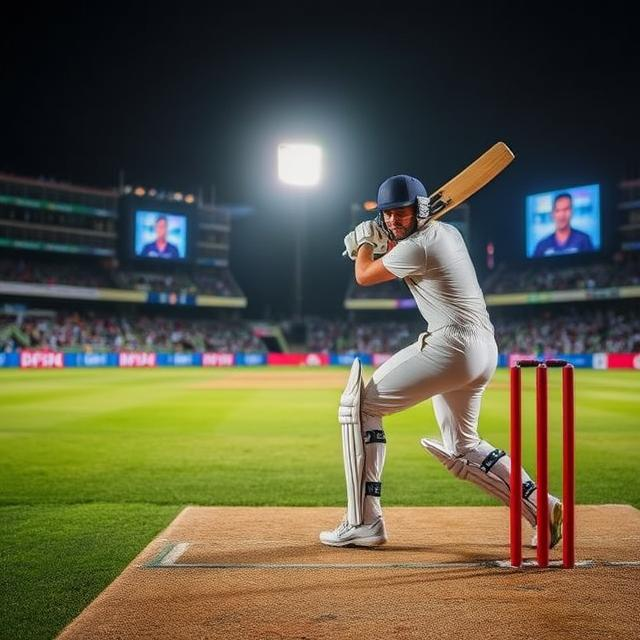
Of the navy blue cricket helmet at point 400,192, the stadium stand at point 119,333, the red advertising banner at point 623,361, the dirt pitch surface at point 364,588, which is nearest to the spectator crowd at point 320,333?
the stadium stand at point 119,333

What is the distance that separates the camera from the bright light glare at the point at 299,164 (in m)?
45.9

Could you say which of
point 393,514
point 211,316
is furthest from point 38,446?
point 211,316

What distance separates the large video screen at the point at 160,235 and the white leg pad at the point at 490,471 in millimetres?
58335

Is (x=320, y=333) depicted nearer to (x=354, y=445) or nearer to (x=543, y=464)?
(x=354, y=445)

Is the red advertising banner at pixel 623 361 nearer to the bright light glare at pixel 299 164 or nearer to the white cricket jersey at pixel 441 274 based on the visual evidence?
the bright light glare at pixel 299 164

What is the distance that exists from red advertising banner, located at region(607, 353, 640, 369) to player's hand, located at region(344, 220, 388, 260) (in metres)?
38.8

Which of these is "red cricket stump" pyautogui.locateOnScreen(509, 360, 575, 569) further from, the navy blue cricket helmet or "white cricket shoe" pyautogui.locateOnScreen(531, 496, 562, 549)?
the navy blue cricket helmet

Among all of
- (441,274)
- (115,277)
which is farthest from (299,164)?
(441,274)

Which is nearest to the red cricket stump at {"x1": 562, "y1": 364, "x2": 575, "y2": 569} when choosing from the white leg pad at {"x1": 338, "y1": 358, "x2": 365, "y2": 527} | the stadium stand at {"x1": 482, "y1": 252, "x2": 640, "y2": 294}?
the white leg pad at {"x1": 338, "y1": 358, "x2": 365, "y2": 527}

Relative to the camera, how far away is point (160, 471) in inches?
336

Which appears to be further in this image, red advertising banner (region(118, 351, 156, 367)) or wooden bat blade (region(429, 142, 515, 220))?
red advertising banner (region(118, 351, 156, 367))

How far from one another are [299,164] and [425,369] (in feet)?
140

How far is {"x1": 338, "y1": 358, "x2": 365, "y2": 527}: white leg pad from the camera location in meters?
4.78

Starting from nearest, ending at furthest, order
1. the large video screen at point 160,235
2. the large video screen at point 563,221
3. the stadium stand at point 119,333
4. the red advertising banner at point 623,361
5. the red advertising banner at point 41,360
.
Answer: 1. the red advertising banner at point 623,361
2. the red advertising banner at point 41,360
3. the stadium stand at point 119,333
4. the large video screen at point 563,221
5. the large video screen at point 160,235
